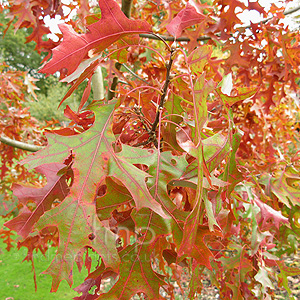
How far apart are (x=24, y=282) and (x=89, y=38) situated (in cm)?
429

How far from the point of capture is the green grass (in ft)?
11.5

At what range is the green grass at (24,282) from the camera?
3496 mm

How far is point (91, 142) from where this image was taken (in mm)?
659

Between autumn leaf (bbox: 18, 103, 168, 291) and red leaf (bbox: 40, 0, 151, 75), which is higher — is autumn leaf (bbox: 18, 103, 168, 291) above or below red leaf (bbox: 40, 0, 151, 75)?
below

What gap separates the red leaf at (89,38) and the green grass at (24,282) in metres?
3.22

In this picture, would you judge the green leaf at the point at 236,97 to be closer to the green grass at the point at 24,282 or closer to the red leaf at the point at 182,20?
the red leaf at the point at 182,20

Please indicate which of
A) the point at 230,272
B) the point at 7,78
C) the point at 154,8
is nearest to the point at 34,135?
the point at 7,78

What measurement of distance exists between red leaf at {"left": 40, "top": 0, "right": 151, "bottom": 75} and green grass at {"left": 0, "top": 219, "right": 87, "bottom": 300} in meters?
3.22

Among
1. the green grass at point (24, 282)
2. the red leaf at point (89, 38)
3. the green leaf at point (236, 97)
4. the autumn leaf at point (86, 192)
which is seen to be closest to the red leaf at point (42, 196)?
the autumn leaf at point (86, 192)

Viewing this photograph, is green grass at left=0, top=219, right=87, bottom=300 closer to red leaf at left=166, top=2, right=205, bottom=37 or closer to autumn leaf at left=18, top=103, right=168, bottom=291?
autumn leaf at left=18, top=103, right=168, bottom=291

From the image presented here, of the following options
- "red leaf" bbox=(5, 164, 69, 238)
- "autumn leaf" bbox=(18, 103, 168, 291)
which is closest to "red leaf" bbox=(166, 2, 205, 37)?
"autumn leaf" bbox=(18, 103, 168, 291)

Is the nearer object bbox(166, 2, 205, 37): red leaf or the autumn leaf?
the autumn leaf

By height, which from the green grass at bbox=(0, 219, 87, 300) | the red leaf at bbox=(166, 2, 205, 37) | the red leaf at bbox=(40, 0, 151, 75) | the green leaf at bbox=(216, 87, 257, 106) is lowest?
the green grass at bbox=(0, 219, 87, 300)

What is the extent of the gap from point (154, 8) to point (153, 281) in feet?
7.57
